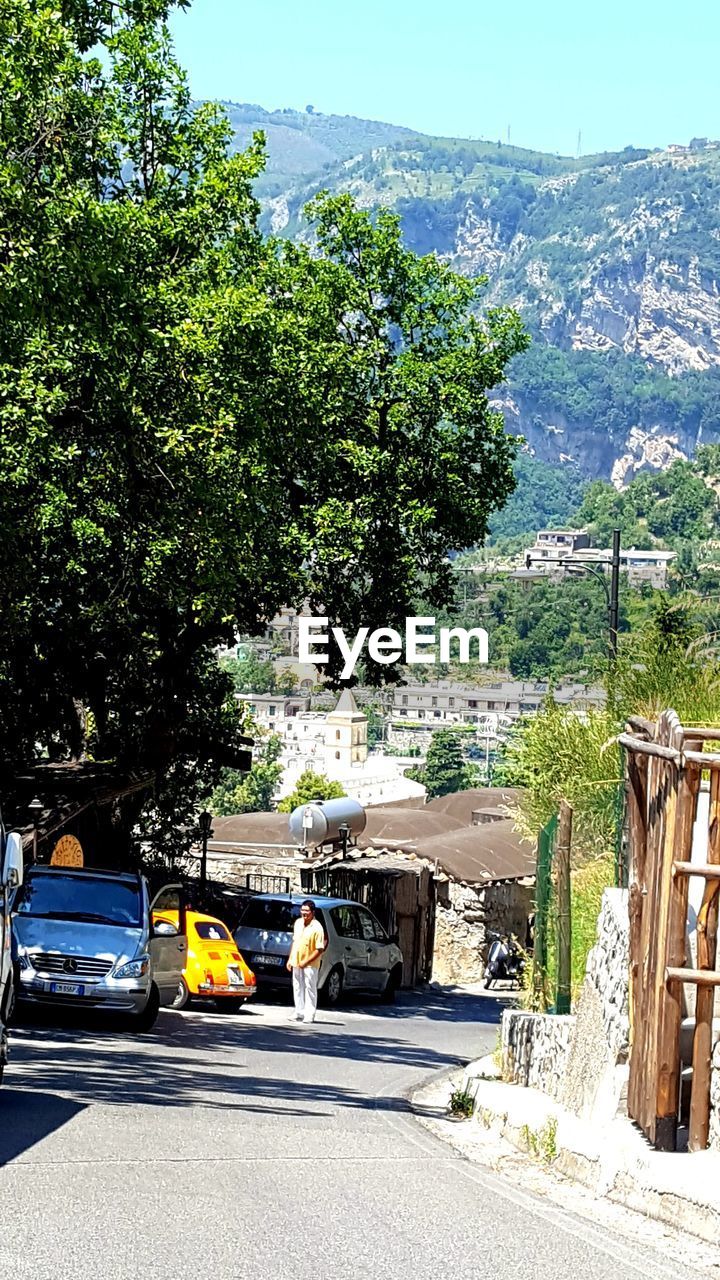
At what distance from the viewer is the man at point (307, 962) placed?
22.0 metres

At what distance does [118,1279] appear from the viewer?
238 inches

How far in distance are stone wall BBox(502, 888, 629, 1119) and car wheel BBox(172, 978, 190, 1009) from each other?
9.37 metres

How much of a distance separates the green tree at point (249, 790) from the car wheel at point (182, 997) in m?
131

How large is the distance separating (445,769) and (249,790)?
67.6 feet

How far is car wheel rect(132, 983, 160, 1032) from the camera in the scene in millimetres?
17047

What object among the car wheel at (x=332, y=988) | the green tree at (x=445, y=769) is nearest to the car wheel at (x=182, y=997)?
the car wheel at (x=332, y=988)

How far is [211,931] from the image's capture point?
23891 mm

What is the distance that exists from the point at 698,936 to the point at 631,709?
8.36m

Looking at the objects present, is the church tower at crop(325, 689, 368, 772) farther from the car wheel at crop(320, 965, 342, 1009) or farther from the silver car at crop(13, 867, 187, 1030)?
the silver car at crop(13, 867, 187, 1030)

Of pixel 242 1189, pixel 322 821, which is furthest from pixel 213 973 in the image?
pixel 322 821

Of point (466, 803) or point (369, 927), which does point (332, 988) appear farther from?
point (466, 803)

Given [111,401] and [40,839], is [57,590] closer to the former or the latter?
[40,839]

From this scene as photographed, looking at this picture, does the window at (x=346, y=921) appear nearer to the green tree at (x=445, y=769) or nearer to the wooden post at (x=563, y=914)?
the wooden post at (x=563, y=914)

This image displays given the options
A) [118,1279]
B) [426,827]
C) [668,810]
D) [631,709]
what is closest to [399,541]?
[631,709]
